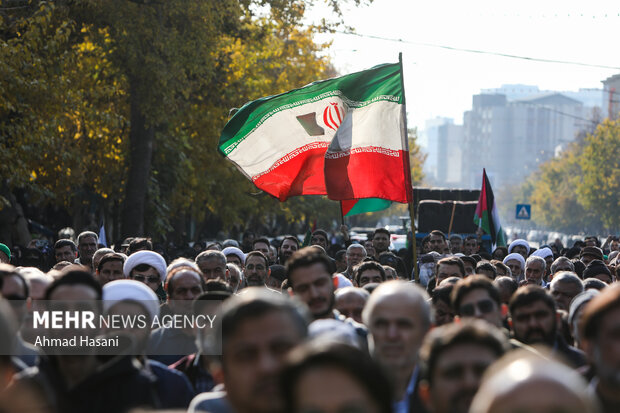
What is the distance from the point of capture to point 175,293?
280 inches

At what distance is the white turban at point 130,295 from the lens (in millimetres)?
5320

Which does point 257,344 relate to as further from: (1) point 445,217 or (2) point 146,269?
(1) point 445,217

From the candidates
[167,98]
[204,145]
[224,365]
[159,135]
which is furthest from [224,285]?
[204,145]

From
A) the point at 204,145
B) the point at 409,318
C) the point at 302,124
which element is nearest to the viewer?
the point at 409,318

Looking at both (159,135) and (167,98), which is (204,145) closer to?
(159,135)

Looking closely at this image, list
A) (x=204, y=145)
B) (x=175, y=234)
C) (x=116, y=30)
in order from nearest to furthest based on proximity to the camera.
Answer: (x=116, y=30), (x=204, y=145), (x=175, y=234)

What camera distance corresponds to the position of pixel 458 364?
3691 millimetres

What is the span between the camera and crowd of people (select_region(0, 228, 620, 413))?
9.70 ft

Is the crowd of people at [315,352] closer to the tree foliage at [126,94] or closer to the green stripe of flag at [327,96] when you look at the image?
the green stripe of flag at [327,96]

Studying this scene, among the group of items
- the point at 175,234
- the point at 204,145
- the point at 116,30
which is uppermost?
the point at 116,30

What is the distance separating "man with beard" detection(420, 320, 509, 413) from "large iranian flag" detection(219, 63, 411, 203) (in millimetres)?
6353

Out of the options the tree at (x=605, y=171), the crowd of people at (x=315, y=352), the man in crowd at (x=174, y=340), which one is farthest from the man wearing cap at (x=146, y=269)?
the tree at (x=605, y=171)

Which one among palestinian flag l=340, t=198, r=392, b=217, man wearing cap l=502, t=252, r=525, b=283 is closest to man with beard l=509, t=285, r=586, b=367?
palestinian flag l=340, t=198, r=392, b=217

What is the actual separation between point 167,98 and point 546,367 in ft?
60.7
